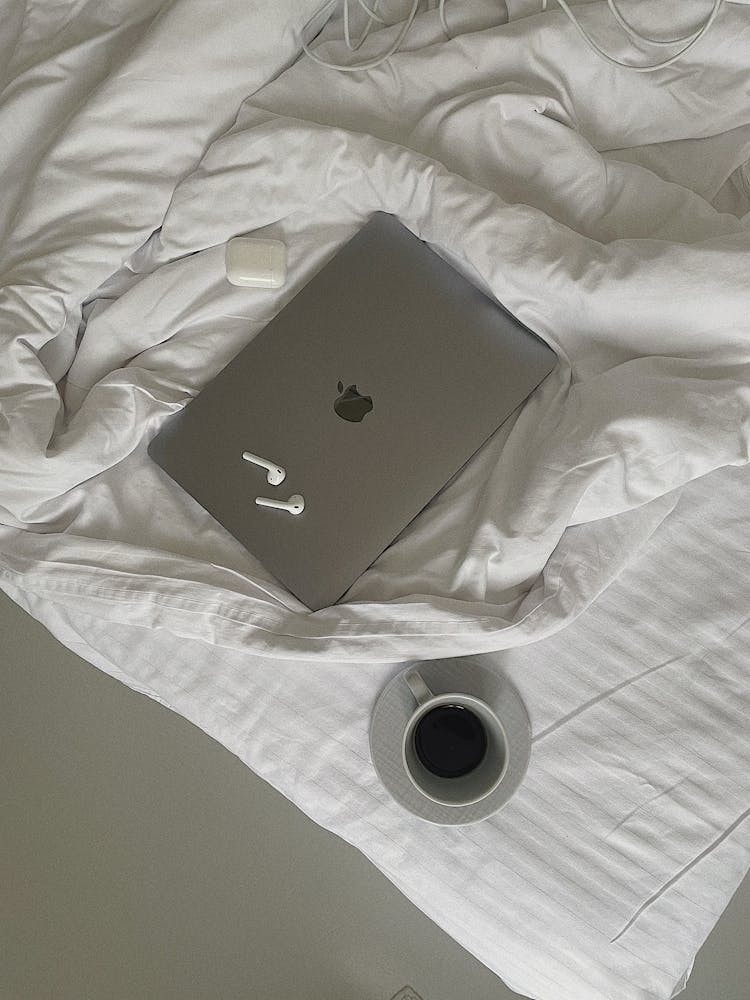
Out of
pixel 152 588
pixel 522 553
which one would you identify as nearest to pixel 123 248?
pixel 152 588

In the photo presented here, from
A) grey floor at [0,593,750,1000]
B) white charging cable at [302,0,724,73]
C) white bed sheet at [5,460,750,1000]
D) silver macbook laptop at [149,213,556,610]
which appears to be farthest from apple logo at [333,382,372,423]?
grey floor at [0,593,750,1000]

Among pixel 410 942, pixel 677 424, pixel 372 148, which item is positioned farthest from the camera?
pixel 410 942

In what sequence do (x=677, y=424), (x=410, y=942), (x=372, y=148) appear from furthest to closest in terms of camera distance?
(x=410, y=942) < (x=372, y=148) < (x=677, y=424)

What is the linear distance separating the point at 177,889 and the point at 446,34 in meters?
1.11

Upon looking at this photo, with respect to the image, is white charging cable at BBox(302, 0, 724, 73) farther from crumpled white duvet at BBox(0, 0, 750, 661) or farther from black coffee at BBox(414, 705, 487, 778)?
black coffee at BBox(414, 705, 487, 778)

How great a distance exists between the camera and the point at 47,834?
3.85ft

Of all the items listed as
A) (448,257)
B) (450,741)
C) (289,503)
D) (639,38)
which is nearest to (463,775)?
(450,741)

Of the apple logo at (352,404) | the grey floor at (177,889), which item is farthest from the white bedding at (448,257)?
the grey floor at (177,889)

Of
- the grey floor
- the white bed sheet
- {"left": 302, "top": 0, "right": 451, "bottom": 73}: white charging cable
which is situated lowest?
the grey floor

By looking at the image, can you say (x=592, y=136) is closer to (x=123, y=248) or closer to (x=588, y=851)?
(x=123, y=248)

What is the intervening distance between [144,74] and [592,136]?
1.58 feet

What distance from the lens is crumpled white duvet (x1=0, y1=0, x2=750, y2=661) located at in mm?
796

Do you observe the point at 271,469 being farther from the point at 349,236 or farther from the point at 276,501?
the point at 349,236

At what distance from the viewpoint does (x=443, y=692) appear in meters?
0.81
